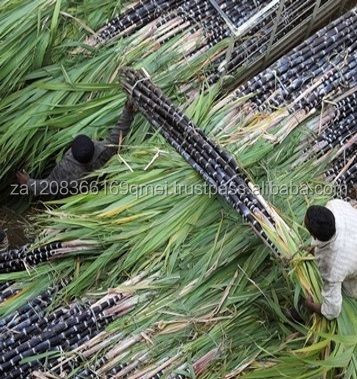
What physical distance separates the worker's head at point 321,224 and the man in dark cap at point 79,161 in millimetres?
1148

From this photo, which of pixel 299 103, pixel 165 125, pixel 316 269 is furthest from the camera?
pixel 299 103

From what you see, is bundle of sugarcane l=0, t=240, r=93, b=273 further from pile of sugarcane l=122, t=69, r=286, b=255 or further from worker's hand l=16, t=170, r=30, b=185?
pile of sugarcane l=122, t=69, r=286, b=255

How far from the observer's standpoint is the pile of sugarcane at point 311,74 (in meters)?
3.64

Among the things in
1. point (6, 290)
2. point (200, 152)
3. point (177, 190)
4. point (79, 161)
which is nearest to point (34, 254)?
point (6, 290)

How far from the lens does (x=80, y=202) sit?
10.9 ft

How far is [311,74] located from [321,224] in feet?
4.36

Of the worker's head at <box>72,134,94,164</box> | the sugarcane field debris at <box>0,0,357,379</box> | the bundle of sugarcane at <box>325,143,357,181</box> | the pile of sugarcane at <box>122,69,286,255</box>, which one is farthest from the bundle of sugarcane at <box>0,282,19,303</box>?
the bundle of sugarcane at <box>325,143,357,181</box>

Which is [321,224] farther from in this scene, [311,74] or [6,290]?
[6,290]

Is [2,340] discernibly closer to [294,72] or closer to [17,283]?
[17,283]

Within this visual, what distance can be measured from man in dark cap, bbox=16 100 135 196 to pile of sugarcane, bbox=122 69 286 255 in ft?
0.38

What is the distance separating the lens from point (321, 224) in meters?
2.64

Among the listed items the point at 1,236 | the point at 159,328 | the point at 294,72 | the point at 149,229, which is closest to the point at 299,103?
the point at 294,72

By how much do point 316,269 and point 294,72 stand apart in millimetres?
1324

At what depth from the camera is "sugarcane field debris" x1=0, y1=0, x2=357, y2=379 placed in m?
2.90
